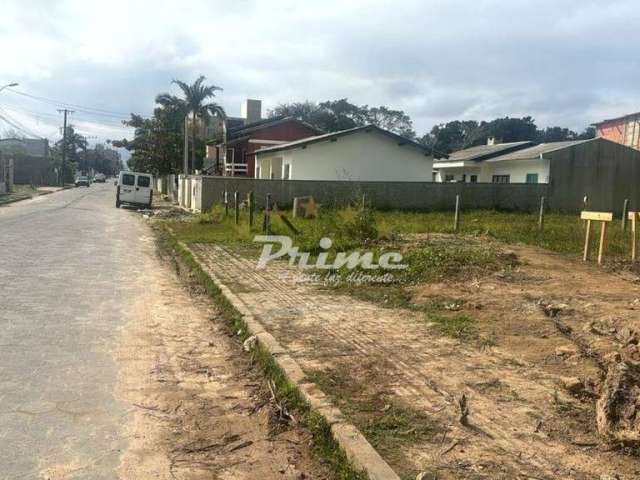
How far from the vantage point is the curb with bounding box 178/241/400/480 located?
335 centimetres

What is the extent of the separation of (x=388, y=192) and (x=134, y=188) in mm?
14357

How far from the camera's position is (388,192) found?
27281 mm

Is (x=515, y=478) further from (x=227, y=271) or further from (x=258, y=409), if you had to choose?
(x=227, y=271)

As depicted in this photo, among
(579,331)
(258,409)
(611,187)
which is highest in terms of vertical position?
(611,187)

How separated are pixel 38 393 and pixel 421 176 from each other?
30.6 m

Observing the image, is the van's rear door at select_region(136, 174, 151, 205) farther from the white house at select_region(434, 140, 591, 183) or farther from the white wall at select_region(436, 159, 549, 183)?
the white wall at select_region(436, 159, 549, 183)

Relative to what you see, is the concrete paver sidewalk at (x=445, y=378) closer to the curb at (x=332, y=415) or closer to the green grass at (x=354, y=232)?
the curb at (x=332, y=415)

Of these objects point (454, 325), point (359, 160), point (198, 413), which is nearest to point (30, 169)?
point (359, 160)

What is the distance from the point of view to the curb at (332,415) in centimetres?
335

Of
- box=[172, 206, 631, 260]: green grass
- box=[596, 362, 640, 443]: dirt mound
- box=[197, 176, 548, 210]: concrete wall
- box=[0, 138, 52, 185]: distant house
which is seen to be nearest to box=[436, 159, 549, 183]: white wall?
box=[197, 176, 548, 210]: concrete wall

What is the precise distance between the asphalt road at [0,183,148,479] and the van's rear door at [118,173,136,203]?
19183mm

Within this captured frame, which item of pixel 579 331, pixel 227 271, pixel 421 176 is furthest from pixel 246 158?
pixel 579 331

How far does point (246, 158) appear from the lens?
148 ft

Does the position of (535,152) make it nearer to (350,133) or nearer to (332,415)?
(350,133)
